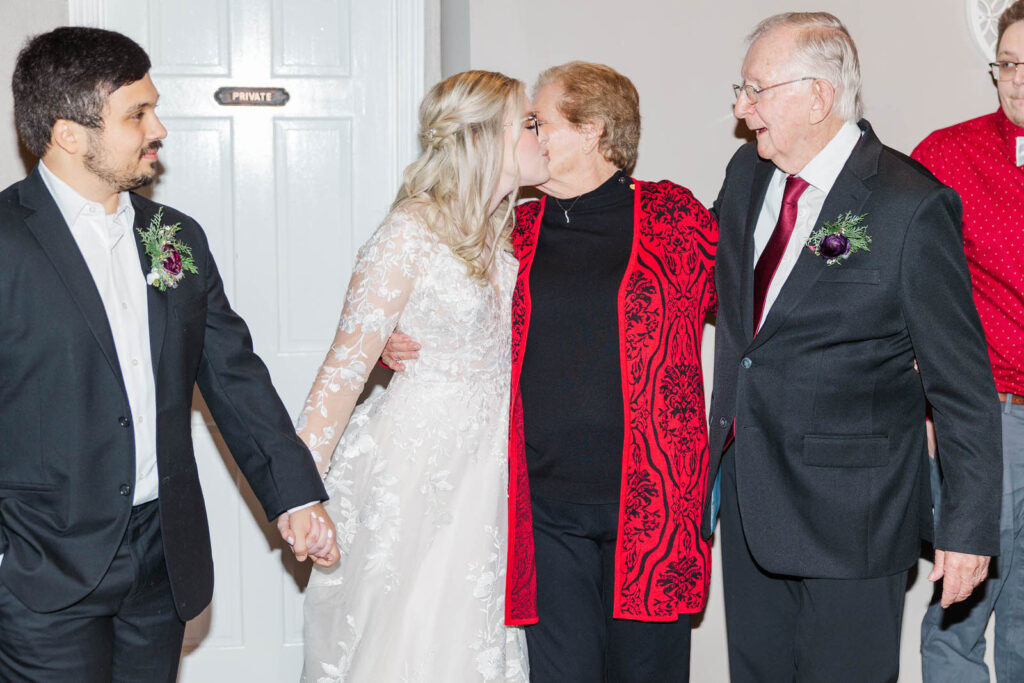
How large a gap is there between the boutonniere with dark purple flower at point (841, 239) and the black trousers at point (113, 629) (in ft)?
5.18

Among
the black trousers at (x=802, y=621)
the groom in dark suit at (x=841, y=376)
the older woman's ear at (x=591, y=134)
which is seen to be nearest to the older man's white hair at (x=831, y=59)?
the groom in dark suit at (x=841, y=376)

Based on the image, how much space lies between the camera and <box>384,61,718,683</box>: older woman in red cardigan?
259 cm

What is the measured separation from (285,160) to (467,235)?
4.48 ft

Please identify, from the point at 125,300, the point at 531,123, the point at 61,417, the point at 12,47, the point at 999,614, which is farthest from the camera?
the point at 12,47

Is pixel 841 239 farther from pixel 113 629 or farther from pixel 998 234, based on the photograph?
pixel 113 629

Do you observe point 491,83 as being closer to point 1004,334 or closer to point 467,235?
point 467,235

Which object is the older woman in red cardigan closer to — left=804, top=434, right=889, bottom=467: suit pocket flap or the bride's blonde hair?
the bride's blonde hair

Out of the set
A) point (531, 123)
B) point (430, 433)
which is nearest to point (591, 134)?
point (531, 123)

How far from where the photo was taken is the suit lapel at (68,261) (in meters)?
2.02

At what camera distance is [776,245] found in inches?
97.6

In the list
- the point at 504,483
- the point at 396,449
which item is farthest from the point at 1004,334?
the point at 396,449

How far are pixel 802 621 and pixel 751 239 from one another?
95cm

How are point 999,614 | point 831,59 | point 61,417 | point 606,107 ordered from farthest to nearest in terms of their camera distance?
point 999,614 → point 606,107 → point 831,59 → point 61,417

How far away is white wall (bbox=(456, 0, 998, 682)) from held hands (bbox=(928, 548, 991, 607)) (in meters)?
1.22
